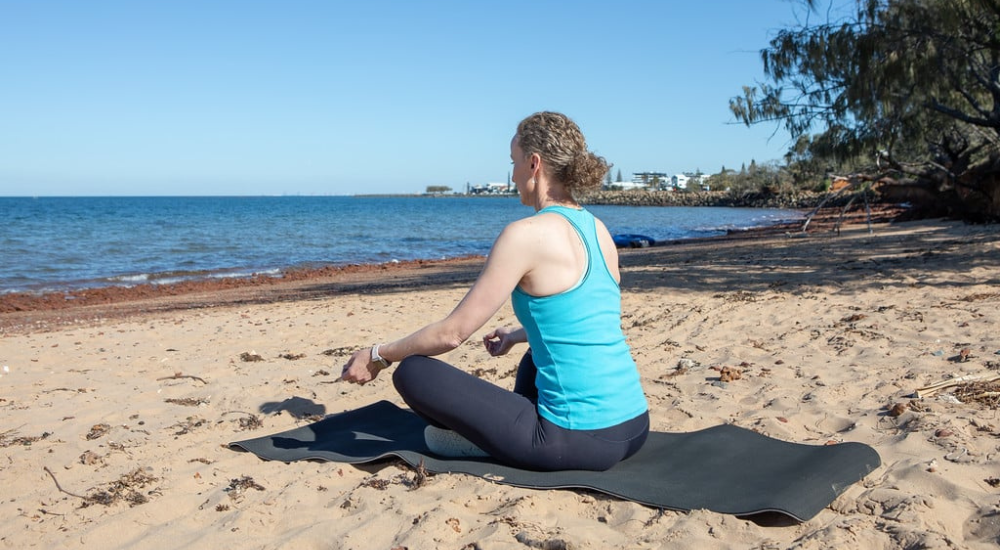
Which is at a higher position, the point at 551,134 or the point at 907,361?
the point at 551,134

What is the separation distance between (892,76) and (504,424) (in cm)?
805

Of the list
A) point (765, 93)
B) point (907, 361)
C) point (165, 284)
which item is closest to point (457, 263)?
point (165, 284)

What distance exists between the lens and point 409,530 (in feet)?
7.92

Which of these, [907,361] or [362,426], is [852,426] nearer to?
[907,361]

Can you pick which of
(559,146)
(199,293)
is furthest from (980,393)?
(199,293)

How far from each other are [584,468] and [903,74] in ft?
26.1

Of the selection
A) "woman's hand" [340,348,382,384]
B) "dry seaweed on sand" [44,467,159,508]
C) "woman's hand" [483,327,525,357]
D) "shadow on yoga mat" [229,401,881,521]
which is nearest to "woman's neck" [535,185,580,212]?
"woman's hand" [483,327,525,357]

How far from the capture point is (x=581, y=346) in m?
2.61

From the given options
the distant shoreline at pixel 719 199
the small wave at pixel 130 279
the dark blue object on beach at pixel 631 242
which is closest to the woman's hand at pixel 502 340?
the small wave at pixel 130 279

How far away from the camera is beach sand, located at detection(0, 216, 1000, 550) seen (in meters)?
2.40

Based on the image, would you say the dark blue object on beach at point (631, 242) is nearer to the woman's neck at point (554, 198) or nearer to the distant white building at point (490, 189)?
the woman's neck at point (554, 198)

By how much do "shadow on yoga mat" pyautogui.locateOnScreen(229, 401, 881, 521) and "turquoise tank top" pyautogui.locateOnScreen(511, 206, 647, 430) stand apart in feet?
0.83

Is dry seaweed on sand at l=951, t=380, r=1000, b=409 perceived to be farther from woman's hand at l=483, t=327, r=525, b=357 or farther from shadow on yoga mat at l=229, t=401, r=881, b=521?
woman's hand at l=483, t=327, r=525, b=357

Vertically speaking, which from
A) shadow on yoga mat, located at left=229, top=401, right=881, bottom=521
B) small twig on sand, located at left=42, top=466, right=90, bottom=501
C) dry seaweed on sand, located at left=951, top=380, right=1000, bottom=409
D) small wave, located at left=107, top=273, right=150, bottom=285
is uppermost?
dry seaweed on sand, located at left=951, top=380, right=1000, bottom=409
